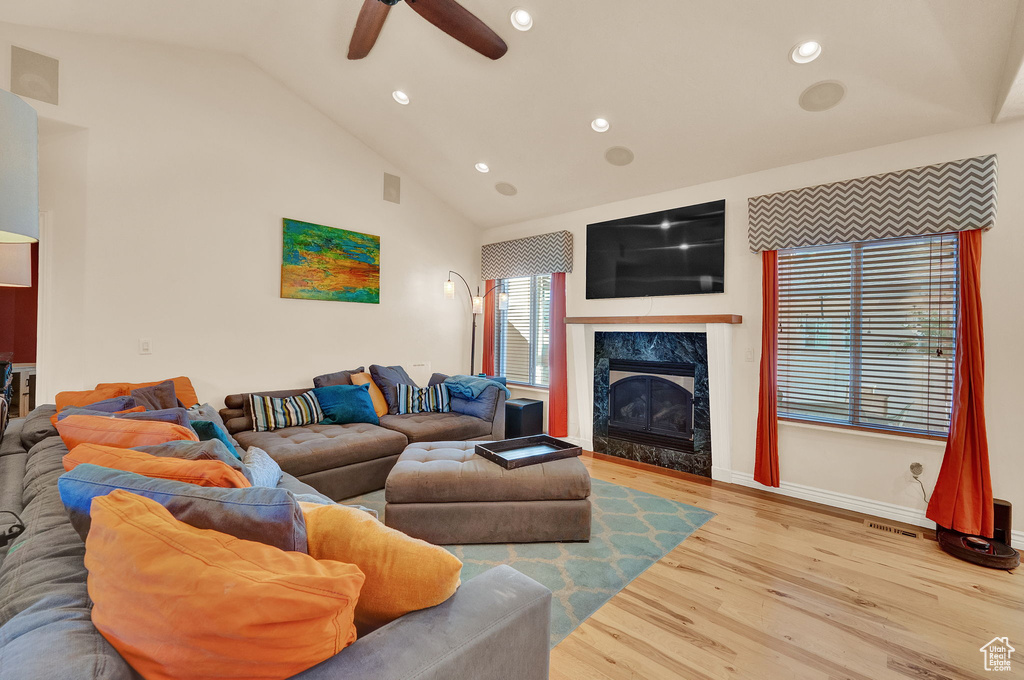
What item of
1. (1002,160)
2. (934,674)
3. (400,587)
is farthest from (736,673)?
(1002,160)

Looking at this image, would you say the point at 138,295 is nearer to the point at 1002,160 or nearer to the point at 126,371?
the point at 126,371

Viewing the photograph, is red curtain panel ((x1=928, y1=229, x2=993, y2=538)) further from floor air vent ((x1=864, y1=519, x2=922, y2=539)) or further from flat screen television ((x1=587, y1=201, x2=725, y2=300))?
flat screen television ((x1=587, y1=201, x2=725, y2=300))

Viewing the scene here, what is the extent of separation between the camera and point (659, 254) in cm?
406

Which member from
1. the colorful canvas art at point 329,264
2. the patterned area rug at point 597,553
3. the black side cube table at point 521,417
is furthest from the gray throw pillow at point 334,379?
the black side cube table at point 521,417

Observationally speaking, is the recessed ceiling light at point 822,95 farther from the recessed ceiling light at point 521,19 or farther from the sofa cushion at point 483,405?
the sofa cushion at point 483,405

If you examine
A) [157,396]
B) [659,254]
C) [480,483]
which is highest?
[659,254]

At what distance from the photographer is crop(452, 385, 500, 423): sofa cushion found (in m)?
4.21

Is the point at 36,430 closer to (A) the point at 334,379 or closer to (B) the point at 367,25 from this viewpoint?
(A) the point at 334,379

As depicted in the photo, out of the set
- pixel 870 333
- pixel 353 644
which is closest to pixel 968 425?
pixel 870 333

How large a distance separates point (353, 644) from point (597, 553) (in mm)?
1909

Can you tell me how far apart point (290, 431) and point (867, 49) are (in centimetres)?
433

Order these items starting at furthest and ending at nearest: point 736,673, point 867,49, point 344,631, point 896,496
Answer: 1. point 896,496
2. point 867,49
3. point 736,673
4. point 344,631

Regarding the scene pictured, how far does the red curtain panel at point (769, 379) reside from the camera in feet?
11.1

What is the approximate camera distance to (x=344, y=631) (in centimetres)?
87
